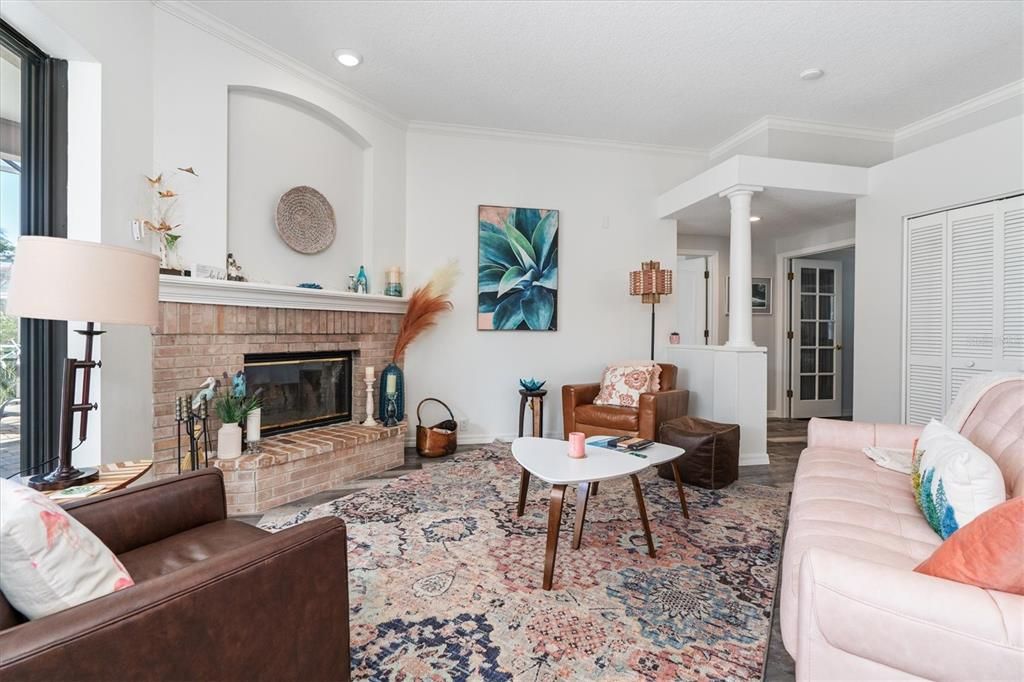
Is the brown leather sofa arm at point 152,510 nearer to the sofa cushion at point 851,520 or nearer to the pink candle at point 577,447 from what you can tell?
the pink candle at point 577,447

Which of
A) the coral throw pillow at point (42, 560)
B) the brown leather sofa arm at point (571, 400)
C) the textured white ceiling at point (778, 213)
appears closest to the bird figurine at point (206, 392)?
the coral throw pillow at point (42, 560)

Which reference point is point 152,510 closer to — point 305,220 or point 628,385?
point 305,220

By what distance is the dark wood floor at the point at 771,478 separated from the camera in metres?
1.59

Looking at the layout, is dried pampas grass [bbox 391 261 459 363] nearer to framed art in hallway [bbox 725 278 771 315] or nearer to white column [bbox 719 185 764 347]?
white column [bbox 719 185 764 347]

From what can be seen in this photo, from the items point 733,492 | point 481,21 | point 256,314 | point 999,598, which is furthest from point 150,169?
point 733,492

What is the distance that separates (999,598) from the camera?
94 centimetres

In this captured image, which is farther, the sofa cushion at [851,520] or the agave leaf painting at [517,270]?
the agave leaf painting at [517,270]

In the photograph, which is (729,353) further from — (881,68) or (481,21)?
(481,21)

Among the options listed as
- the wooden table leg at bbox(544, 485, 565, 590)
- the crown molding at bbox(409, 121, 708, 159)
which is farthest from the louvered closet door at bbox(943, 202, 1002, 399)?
the wooden table leg at bbox(544, 485, 565, 590)

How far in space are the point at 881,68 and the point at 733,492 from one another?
312cm

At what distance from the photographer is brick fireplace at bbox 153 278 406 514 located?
275 cm

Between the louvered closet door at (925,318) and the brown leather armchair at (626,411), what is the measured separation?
5.62ft

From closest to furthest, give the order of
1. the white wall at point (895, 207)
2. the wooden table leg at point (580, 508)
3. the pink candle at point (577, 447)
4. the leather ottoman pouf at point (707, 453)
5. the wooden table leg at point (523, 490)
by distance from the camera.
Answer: the wooden table leg at point (580, 508)
the pink candle at point (577, 447)
the wooden table leg at point (523, 490)
the leather ottoman pouf at point (707, 453)
the white wall at point (895, 207)

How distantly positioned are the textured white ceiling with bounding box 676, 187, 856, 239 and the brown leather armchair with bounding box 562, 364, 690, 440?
5.41ft
